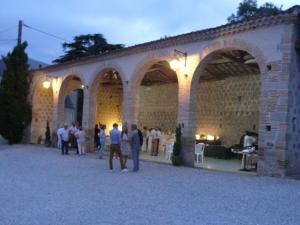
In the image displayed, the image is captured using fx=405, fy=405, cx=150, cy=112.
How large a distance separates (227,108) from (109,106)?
27.1ft

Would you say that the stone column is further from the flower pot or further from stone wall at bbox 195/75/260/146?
the flower pot

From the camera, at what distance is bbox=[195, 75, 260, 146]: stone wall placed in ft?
57.2

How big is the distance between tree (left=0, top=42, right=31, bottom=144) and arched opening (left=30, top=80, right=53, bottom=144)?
2.24ft

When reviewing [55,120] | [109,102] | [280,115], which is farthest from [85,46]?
[280,115]

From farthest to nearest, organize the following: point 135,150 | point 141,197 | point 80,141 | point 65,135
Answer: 1. point 80,141
2. point 65,135
3. point 135,150
4. point 141,197

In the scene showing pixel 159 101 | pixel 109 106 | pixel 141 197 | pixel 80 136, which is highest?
pixel 159 101

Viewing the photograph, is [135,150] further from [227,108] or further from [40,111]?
[40,111]

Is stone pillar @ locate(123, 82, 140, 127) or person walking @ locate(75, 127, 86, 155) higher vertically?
stone pillar @ locate(123, 82, 140, 127)

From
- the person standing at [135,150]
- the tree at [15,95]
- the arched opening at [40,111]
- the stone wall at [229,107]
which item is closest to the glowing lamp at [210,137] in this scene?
the stone wall at [229,107]

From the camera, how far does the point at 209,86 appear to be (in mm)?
19672

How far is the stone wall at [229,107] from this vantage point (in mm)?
17422

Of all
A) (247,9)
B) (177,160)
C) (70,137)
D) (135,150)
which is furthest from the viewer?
(247,9)

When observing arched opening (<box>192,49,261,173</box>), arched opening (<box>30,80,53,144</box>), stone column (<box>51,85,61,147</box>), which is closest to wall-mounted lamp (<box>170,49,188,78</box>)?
arched opening (<box>192,49,261,173</box>)

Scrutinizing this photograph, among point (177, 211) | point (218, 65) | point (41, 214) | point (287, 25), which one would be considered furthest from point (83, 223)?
point (218, 65)
